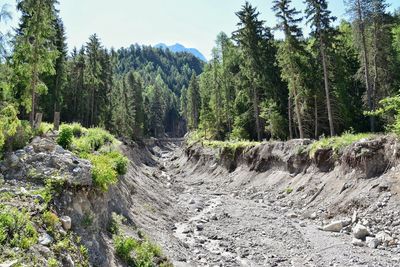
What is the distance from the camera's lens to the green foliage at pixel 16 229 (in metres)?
8.16

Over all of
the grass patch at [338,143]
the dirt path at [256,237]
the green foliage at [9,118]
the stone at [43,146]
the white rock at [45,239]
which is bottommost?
the dirt path at [256,237]

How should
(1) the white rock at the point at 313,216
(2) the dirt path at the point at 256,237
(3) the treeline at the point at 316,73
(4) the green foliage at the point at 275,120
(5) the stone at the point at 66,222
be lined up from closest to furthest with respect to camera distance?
1. (5) the stone at the point at 66,222
2. (2) the dirt path at the point at 256,237
3. (1) the white rock at the point at 313,216
4. (3) the treeline at the point at 316,73
5. (4) the green foliage at the point at 275,120

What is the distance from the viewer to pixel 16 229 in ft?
28.2

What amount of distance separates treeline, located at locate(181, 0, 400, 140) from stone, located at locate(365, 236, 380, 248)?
1578 cm

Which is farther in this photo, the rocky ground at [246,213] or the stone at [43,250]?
the rocky ground at [246,213]

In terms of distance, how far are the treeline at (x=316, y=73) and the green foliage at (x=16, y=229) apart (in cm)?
2540

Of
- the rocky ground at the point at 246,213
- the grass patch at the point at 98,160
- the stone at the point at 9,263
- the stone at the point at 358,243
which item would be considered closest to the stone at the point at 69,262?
the rocky ground at the point at 246,213

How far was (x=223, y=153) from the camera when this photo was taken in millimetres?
40594

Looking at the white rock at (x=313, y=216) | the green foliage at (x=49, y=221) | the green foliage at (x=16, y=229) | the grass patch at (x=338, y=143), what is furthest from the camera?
the grass patch at (x=338, y=143)

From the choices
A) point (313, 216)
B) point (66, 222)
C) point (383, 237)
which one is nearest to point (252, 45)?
Answer: point (313, 216)

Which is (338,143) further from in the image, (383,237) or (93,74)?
(93,74)

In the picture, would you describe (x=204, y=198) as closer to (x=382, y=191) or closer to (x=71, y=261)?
(x=382, y=191)

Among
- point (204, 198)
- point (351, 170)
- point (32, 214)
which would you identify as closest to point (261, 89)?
point (204, 198)

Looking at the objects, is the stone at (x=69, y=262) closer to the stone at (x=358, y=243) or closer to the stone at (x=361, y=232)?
the stone at (x=358, y=243)
